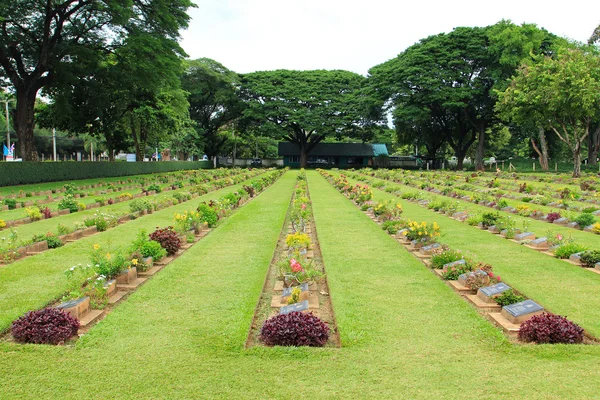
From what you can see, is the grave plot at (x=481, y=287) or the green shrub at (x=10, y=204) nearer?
the grave plot at (x=481, y=287)

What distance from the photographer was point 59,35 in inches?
1000

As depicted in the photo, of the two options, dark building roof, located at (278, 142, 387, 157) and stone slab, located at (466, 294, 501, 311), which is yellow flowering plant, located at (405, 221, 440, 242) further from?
dark building roof, located at (278, 142, 387, 157)

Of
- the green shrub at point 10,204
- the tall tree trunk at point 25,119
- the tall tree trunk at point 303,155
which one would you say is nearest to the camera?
the green shrub at point 10,204

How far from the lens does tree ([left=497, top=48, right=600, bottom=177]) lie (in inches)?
1033

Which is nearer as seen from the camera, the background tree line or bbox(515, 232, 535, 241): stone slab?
bbox(515, 232, 535, 241): stone slab

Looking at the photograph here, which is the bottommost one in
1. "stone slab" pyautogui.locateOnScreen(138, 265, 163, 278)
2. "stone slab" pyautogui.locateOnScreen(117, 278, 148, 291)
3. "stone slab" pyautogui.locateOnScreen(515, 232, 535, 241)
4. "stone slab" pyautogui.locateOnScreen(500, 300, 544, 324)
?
"stone slab" pyautogui.locateOnScreen(117, 278, 148, 291)

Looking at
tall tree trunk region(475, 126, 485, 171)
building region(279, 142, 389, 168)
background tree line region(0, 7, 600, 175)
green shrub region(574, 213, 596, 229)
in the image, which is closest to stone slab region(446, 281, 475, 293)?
green shrub region(574, 213, 596, 229)

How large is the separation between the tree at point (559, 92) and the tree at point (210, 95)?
3416 centimetres

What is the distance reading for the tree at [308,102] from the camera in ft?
182

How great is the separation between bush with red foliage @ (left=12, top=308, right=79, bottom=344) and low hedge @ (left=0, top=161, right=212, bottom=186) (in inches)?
874

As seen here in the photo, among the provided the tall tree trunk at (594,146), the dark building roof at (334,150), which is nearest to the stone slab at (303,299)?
the tall tree trunk at (594,146)

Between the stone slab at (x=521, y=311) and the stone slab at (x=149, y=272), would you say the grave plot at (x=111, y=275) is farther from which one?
the stone slab at (x=521, y=311)

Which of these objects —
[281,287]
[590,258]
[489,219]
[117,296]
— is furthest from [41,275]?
[489,219]

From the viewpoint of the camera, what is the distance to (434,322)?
5.16 metres
